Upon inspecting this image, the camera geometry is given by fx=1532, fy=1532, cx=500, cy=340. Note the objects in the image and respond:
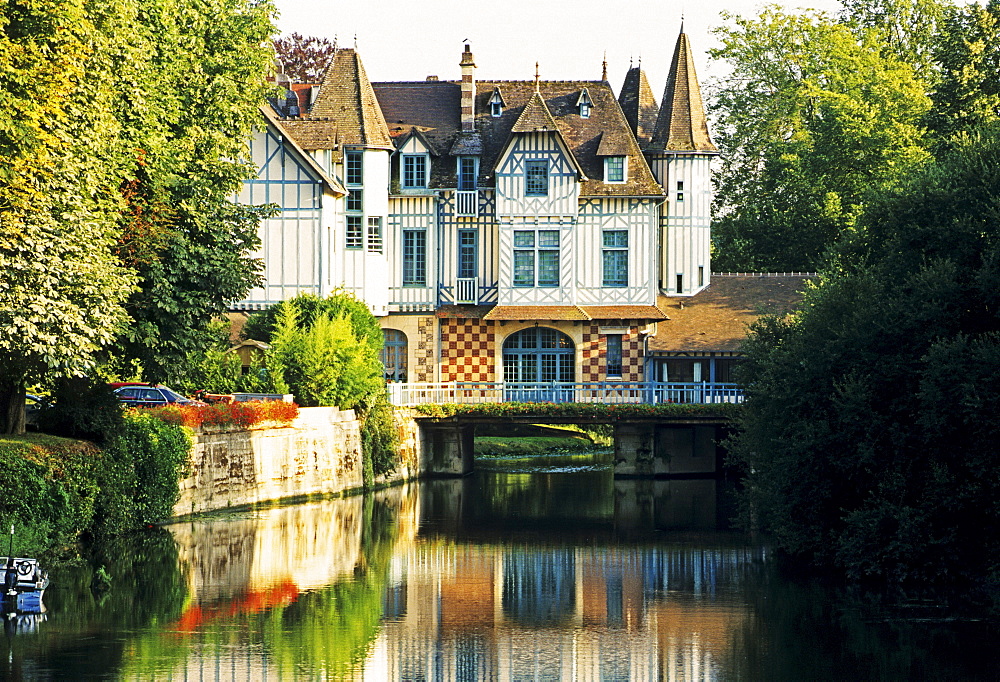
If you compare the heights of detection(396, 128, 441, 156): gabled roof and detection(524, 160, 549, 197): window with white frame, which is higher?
detection(396, 128, 441, 156): gabled roof

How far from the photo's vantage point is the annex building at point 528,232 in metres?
45.7

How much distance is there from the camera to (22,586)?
19.2 m

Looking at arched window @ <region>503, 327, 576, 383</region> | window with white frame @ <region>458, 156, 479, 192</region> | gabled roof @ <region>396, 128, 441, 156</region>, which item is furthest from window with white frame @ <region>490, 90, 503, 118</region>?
arched window @ <region>503, 327, 576, 383</region>

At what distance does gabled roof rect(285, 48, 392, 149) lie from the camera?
147 ft

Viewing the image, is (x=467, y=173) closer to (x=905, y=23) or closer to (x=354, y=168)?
(x=354, y=168)

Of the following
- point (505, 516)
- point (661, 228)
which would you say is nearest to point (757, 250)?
point (661, 228)

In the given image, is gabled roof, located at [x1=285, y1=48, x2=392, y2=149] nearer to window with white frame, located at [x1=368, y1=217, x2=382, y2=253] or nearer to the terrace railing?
window with white frame, located at [x1=368, y1=217, x2=382, y2=253]

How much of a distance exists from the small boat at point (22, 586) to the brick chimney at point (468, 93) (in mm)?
30420

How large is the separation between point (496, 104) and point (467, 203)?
145 inches

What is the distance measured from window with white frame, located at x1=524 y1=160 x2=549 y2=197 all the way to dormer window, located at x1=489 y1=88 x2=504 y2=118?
304cm

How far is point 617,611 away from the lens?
20625 mm

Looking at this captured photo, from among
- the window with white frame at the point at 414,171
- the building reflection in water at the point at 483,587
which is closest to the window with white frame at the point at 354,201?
the window with white frame at the point at 414,171

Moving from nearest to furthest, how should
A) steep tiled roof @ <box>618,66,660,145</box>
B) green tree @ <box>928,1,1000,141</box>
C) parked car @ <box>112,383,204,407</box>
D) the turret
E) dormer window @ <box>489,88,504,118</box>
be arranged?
parked car @ <box>112,383,204,407</box>
green tree @ <box>928,1,1000,141</box>
the turret
dormer window @ <box>489,88,504,118</box>
steep tiled roof @ <box>618,66,660,145</box>

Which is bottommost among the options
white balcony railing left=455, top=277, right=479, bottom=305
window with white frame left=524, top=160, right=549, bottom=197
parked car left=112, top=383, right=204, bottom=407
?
parked car left=112, top=383, right=204, bottom=407
